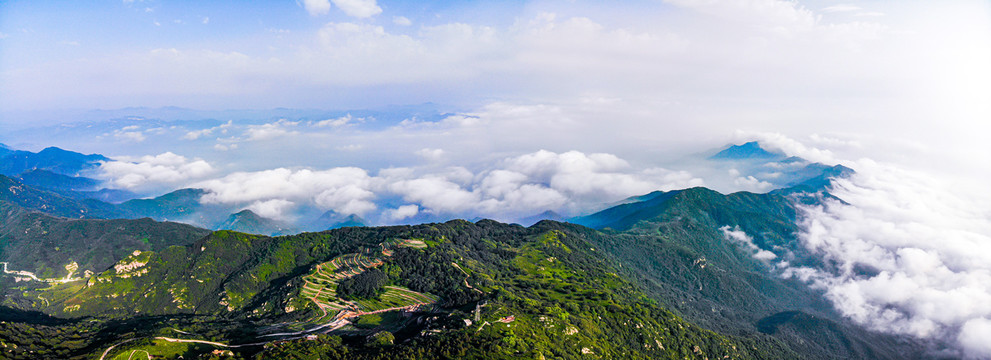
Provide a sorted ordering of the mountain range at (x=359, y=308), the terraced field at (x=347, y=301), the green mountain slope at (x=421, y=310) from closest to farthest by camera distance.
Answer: the mountain range at (x=359, y=308)
the green mountain slope at (x=421, y=310)
the terraced field at (x=347, y=301)

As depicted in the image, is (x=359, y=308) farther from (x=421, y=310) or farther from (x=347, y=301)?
(x=421, y=310)

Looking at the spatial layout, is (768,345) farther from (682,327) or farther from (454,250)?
(454,250)

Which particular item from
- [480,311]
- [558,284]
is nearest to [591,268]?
[558,284]

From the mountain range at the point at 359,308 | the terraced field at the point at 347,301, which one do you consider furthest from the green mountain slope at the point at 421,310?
the terraced field at the point at 347,301

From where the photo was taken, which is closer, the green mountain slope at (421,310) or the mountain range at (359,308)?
the mountain range at (359,308)

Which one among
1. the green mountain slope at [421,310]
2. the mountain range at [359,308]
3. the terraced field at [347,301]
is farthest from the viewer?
the terraced field at [347,301]

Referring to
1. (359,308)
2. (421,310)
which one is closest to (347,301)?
(359,308)

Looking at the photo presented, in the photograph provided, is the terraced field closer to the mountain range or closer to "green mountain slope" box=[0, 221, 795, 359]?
the mountain range

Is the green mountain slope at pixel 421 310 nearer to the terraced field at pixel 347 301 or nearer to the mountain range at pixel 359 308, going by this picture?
the mountain range at pixel 359 308

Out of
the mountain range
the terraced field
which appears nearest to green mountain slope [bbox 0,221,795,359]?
the mountain range
